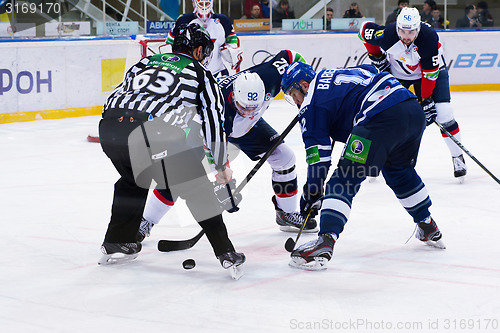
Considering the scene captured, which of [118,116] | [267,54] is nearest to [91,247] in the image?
[118,116]

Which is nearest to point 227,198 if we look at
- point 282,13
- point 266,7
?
point 266,7

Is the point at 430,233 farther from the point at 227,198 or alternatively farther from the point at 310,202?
the point at 227,198

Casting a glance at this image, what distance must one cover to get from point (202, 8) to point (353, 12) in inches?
159

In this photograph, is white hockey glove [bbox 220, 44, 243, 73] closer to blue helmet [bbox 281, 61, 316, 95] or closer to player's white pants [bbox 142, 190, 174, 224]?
player's white pants [bbox 142, 190, 174, 224]

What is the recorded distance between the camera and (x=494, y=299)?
2947 millimetres

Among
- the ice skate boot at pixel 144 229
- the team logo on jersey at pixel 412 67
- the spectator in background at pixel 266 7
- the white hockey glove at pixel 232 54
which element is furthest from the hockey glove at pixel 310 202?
the spectator in background at pixel 266 7

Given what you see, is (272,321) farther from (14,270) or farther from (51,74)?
(51,74)

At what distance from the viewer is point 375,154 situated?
3232 millimetres

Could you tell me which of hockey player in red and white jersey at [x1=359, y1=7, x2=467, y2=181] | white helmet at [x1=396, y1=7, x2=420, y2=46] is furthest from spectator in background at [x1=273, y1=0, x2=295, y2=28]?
white helmet at [x1=396, y1=7, x2=420, y2=46]

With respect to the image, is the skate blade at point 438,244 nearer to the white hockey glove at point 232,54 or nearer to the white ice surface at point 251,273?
the white ice surface at point 251,273

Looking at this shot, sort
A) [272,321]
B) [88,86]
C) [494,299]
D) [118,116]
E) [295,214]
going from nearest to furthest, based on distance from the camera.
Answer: [272,321]
[494,299]
[118,116]
[295,214]
[88,86]

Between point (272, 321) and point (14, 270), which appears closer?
point (272, 321)

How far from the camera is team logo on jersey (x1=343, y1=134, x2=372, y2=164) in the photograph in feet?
10.6

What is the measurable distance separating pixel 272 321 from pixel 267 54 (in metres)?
7.38
